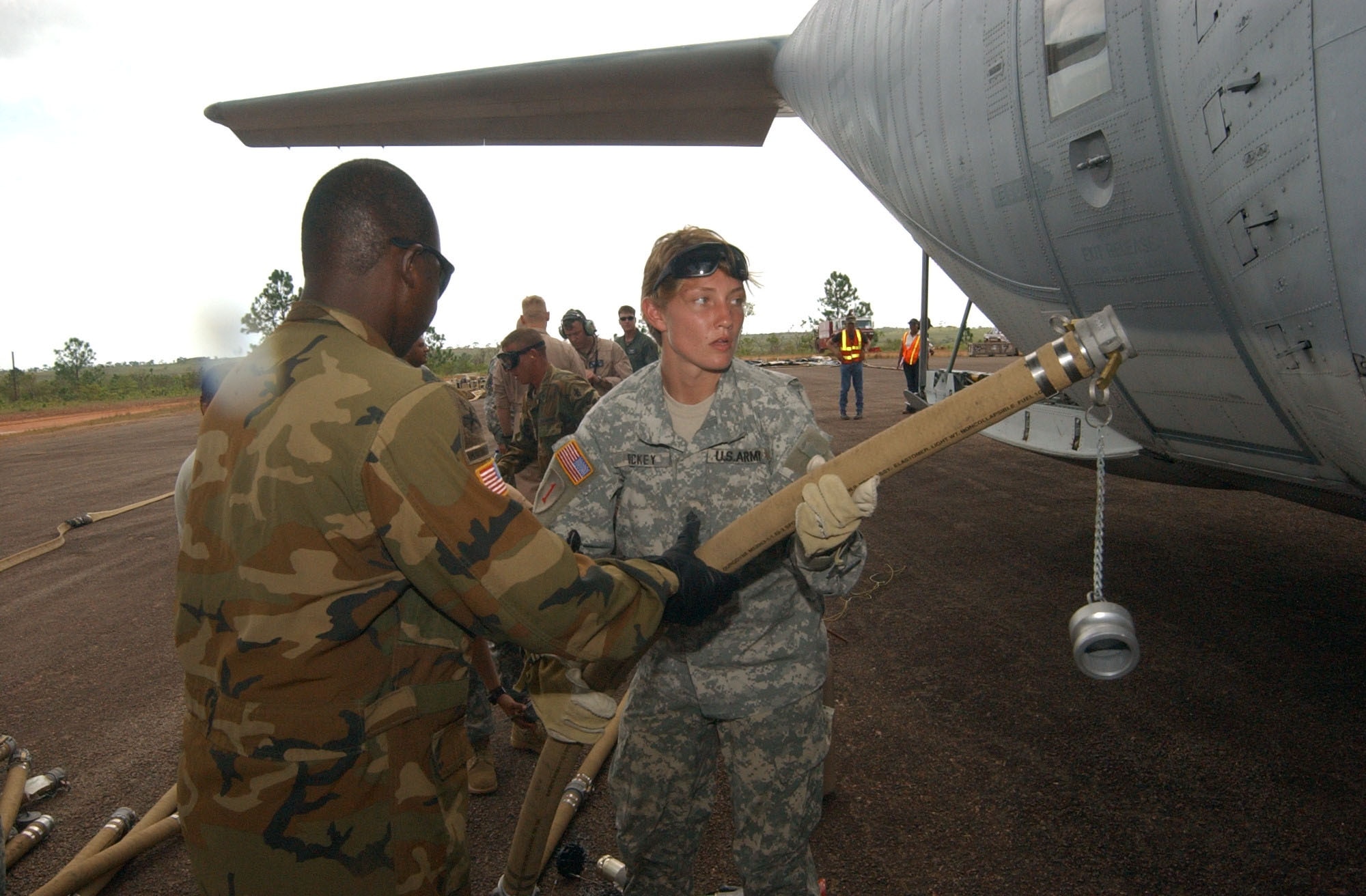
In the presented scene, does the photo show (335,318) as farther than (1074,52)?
No

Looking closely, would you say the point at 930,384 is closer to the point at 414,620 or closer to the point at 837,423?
the point at 414,620

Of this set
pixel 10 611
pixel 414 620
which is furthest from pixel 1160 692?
pixel 10 611

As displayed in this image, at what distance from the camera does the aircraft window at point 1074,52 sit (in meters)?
2.79

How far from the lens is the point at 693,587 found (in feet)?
5.96

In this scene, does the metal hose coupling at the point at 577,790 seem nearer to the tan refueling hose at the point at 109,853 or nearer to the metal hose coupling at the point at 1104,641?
the tan refueling hose at the point at 109,853

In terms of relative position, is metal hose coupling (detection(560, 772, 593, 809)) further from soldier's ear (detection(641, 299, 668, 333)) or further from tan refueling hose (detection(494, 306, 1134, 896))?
soldier's ear (detection(641, 299, 668, 333))

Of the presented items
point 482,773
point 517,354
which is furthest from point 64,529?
point 482,773

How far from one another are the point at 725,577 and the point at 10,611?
700 cm

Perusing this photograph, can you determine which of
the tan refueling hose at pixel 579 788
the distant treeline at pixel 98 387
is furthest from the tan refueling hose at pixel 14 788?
the distant treeline at pixel 98 387

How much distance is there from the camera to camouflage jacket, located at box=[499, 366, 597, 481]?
4.77 m

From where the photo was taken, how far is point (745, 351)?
5644cm

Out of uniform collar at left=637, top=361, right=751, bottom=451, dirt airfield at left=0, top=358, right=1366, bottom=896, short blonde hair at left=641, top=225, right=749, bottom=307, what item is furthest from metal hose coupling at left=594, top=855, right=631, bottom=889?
short blonde hair at left=641, top=225, right=749, bottom=307

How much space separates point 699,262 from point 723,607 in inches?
39.3

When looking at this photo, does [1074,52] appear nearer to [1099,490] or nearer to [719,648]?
[1099,490]
